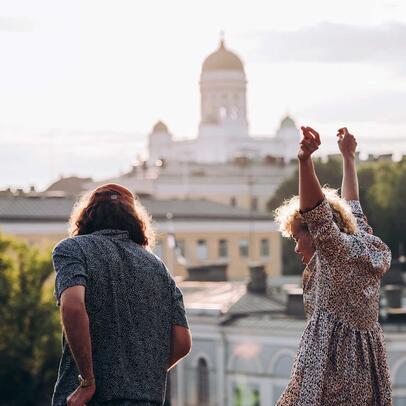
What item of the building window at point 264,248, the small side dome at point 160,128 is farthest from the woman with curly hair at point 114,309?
the small side dome at point 160,128

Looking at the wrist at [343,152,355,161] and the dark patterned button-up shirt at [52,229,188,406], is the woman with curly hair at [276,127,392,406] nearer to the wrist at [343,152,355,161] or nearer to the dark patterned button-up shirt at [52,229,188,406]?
the dark patterned button-up shirt at [52,229,188,406]

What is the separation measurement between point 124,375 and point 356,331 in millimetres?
838

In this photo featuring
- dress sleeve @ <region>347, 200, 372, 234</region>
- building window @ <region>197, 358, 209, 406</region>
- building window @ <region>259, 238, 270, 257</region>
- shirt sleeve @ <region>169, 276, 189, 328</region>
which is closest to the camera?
shirt sleeve @ <region>169, 276, 189, 328</region>

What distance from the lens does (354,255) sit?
628 cm

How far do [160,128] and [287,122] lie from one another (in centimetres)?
1052

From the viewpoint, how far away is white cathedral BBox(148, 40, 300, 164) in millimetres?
132125

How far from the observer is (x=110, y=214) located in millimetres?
6332

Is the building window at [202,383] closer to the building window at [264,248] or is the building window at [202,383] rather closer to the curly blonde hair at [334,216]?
the building window at [264,248]

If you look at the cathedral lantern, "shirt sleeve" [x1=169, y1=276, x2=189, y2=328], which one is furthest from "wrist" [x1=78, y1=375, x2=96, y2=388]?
the cathedral lantern

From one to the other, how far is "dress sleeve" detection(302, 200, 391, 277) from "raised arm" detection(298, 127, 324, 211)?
59mm

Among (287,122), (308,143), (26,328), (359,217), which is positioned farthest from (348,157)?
(287,122)

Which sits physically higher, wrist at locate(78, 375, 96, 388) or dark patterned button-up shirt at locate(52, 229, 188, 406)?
dark patterned button-up shirt at locate(52, 229, 188, 406)

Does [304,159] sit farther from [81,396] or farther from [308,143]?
[81,396]

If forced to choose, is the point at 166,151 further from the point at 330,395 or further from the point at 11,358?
the point at 330,395
